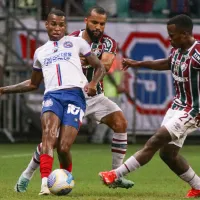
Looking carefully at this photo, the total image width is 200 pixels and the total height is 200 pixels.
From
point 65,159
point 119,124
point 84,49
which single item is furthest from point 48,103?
point 119,124

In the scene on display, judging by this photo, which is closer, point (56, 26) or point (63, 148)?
point (63, 148)

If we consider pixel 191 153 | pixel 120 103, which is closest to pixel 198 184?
pixel 191 153

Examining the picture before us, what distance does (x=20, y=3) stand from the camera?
74.1 feet

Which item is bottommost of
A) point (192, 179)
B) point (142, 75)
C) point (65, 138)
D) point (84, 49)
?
point (142, 75)

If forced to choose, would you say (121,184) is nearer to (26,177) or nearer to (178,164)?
(178,164)

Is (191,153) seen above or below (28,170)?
below

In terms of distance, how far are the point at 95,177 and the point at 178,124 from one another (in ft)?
11.3

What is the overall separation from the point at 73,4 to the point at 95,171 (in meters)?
8.41

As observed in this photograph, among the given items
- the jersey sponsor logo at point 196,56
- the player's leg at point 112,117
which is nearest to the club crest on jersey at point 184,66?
the jersey sponsor logo at point 196,56

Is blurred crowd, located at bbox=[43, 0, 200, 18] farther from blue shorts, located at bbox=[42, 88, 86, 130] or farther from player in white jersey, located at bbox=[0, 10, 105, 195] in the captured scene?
blue shorts, located at bbox=[42, 88, 86, 130]

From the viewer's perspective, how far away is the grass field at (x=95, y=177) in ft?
36.0

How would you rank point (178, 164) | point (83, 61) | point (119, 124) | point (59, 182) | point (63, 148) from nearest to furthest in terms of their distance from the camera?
point (59, 182)
point (63, 148)
point (178, 164)
point (83, 61)
point (119, 124)

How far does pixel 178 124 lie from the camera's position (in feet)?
35.5

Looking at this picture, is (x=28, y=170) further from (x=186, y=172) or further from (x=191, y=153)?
Result: (x=191, y=153)
